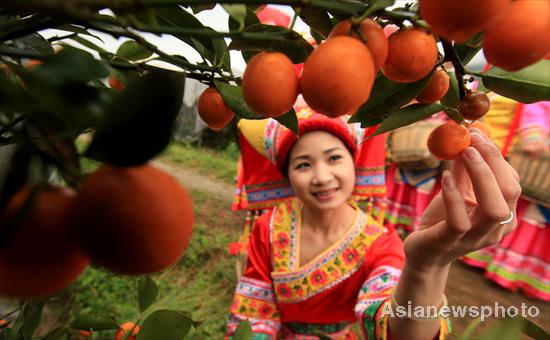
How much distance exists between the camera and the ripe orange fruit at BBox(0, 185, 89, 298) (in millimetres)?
140

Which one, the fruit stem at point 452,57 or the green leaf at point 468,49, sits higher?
the green leaf at point 468,49

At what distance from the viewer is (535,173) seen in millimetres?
1796

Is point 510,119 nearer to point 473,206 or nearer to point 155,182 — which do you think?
point 473,206

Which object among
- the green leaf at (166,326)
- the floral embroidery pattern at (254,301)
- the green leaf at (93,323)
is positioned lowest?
the floral embroidery pattern at (254,301)

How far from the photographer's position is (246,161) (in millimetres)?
1700

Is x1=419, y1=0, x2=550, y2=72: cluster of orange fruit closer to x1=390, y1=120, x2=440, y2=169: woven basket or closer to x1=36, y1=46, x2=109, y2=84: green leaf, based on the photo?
x1=36, y1=46, x2=109, y2=84: green leaf

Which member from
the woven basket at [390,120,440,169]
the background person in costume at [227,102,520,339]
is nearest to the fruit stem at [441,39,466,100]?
the background person in costume at [227,102,520,339]

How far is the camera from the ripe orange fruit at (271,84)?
0.68 ft

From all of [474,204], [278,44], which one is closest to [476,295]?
[474,204]

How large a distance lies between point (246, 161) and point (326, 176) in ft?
2.39

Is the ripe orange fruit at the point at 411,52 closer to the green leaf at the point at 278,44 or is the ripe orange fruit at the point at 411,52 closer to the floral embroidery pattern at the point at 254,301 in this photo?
the green leaf at the point at 278,44

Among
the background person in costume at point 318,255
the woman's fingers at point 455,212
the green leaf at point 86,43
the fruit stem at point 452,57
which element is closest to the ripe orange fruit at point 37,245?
the fruit stem at point 452,57

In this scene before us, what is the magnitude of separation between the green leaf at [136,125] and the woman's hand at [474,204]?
392 mm

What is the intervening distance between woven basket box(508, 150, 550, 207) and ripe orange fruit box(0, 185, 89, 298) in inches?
78.7
